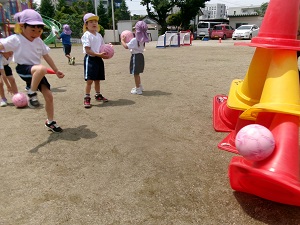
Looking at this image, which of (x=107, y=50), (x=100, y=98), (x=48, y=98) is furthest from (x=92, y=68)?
(x=48, y=98)

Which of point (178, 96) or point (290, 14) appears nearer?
point (290, 14)

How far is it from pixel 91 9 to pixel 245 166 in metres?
56.5

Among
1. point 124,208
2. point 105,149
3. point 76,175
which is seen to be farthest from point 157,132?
point 124,208

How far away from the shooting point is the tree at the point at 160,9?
41.4 metres

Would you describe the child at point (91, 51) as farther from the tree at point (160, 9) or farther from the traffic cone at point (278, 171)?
the tree at point (160, 9)

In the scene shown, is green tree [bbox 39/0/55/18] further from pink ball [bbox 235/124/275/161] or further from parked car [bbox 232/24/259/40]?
pink ball [bbox 235/124/275/161]

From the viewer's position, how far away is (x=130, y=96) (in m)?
5.75

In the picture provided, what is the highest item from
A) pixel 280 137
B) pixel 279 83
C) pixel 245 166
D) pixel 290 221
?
pixel 279 83

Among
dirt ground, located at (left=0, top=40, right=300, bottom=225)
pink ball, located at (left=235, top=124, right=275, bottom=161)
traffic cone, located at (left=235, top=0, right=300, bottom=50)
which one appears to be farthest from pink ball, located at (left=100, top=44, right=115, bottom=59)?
pink ball, located at (left=235, top=124, right=275, bottom=161)

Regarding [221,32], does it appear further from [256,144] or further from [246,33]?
[256,144]

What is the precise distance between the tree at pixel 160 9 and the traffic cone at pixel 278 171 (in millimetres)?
42466

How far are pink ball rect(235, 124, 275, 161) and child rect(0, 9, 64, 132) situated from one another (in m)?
2.56

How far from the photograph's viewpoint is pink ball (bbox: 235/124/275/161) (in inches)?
81.3

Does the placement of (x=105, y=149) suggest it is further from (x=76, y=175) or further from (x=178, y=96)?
(x=178, y=96)
